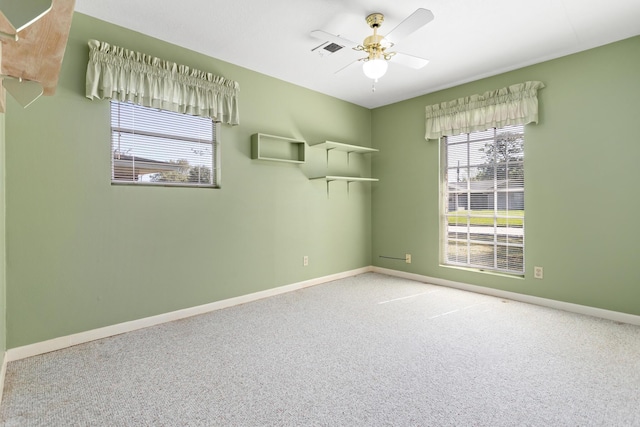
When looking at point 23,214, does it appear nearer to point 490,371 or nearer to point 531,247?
point 490,371

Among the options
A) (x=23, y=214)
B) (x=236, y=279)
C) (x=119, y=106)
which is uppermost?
(x=119, y=106)

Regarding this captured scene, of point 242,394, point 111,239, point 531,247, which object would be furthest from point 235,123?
point 531,247

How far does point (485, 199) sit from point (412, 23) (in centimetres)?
257

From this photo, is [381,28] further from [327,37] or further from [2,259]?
[2,259]

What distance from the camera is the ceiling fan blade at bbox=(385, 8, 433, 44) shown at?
2139mm

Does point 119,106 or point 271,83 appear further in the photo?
point 271,83

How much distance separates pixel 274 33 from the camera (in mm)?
2932

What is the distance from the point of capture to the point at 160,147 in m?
3.10

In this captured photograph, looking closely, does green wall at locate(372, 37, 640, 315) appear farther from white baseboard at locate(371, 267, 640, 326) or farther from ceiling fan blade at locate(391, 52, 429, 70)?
ceiling fan blade at locate(391, 52, 429, 70)

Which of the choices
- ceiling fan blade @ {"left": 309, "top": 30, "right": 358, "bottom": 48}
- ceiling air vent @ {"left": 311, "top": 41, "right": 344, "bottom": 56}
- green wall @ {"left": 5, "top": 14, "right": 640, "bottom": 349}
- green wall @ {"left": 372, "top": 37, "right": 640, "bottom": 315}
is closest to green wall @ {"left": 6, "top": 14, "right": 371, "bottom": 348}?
green wall @ {"left": 5, "top": 14, "right": 640, "bottom": 349}

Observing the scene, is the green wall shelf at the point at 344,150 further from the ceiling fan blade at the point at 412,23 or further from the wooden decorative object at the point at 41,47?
the wooden decorative object at the point at 41,47

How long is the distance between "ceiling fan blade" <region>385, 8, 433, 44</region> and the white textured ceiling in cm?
28

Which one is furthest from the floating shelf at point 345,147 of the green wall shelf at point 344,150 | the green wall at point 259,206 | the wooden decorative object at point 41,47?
the wooden decorative object at point 41,47

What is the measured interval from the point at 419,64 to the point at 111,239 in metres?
3.15
